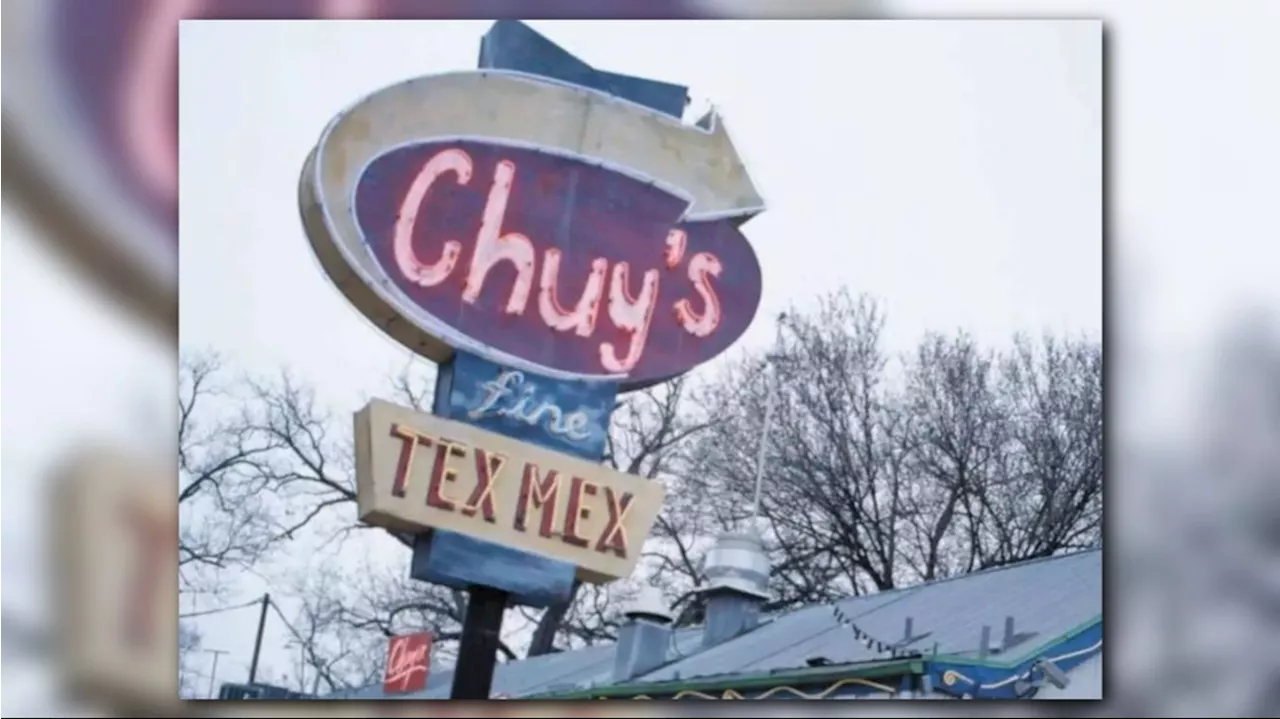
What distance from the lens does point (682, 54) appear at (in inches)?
360

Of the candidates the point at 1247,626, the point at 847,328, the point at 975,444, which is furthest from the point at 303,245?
the point at 1247,626

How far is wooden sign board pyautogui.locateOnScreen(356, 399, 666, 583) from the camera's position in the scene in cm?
902

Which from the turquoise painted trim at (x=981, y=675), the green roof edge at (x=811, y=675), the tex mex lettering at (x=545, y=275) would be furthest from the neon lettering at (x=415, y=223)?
the turquoise painted trim at (x=981, y=675)

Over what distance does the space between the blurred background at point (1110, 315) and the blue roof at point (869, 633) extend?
0.62 feet

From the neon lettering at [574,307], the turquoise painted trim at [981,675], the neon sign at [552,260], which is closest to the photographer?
the turquoise painted trim at [981,675]

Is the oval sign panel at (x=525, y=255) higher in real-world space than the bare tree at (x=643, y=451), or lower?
higher

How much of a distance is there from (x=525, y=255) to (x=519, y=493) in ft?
3.55

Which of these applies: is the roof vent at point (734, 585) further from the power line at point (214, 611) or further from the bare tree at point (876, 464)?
the power line at point (214, 611)

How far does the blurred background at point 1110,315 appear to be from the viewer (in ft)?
29.7

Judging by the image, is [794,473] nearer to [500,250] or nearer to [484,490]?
[484,490]

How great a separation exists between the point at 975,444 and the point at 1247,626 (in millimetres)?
1467

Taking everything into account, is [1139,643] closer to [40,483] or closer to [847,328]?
[847,328]

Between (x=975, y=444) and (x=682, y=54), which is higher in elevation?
(x=682, y=54)

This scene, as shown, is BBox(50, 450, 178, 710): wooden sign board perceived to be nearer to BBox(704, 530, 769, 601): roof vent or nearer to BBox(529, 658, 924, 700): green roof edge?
BBox(529, 658, 924, 700): green roof edge
